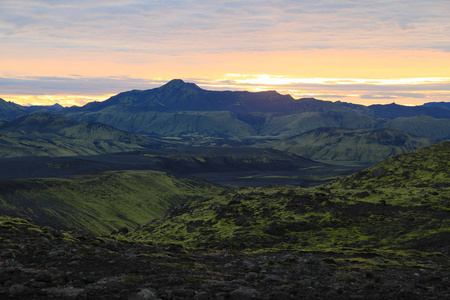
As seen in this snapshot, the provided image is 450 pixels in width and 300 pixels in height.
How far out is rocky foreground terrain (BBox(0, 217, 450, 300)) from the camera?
24.8 m

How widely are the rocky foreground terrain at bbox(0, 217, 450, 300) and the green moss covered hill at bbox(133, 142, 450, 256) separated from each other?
13271mm

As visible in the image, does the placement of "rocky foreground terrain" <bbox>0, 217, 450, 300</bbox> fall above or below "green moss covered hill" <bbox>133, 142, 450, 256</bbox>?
above

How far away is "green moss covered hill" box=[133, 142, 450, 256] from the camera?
2463 inches

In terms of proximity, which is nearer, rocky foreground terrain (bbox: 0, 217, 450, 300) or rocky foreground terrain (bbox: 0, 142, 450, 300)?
rocky foreground terrain (bbox: 0, 217, 450, 300)

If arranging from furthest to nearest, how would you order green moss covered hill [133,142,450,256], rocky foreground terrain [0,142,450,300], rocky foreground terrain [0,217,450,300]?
1. green moss covered hill [133,142,450,256]
2. rocky foreground terrain [0,142,450,300]
3. rocky foreground terrain [0,217,450,300]

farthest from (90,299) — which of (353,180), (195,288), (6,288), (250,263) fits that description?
(353,180)

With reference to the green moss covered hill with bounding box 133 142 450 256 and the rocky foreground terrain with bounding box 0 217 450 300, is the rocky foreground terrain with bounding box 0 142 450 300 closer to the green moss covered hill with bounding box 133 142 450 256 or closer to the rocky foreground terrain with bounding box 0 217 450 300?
the rocky foreground terrain with bounding box 0 217 450 300

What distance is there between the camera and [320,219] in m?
75.6

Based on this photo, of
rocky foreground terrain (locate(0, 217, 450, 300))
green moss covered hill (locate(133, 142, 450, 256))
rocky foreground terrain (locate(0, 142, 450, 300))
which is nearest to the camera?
rocky foreground terrain (locate(0, 217, 450, 300))

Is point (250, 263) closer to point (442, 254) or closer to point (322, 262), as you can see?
point (322, 262)

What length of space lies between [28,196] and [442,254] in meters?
185

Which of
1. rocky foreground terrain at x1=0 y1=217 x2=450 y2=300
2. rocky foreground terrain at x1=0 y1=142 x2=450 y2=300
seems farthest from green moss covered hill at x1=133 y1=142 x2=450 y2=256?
rocky foreground terrain at x1=0 y1=217 x2=450 y2=300

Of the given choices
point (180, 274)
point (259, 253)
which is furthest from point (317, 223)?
point (180, 274)

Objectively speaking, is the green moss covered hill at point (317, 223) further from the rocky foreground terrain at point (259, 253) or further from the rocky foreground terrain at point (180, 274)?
the rocky foreground terrain at point (180, 274)
